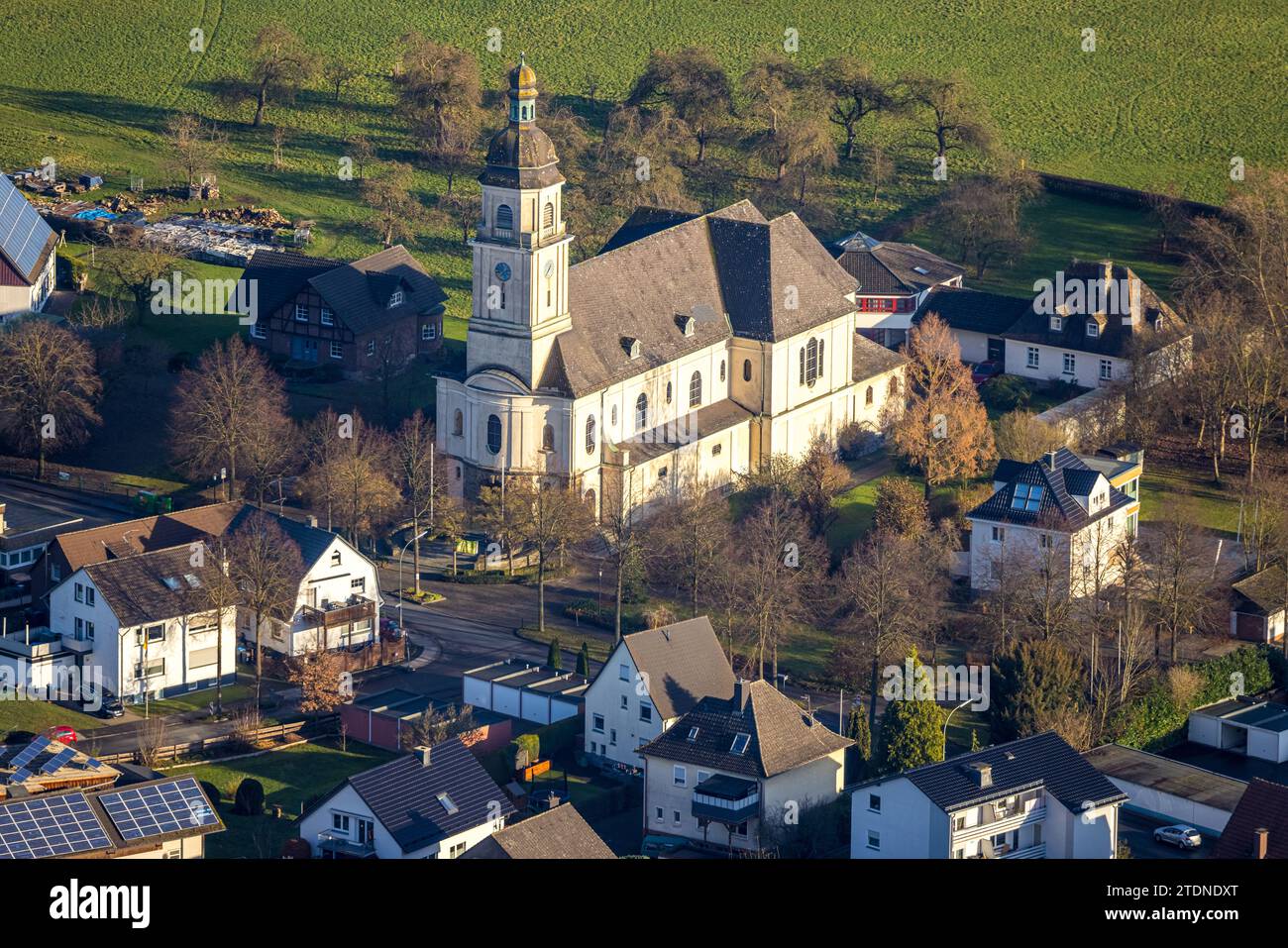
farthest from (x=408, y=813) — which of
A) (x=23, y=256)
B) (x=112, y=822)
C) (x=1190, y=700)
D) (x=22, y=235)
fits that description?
(x=22, y=235)

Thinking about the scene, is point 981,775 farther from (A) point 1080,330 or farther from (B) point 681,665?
(A) point 1080,330

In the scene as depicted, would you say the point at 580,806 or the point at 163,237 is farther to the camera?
the point at 163,237

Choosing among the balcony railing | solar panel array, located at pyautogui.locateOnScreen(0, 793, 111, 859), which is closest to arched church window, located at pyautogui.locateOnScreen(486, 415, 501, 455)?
the balcony railing

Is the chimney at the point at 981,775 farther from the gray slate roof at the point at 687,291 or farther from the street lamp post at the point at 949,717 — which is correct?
the gray slate roof at the point at 687,291

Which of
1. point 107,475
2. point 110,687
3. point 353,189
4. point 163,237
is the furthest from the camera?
point 353,189

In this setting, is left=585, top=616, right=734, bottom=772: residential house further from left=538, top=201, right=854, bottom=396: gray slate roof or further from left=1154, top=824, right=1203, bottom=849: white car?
left=538, top=201, right=854, bottom=396: gray slate roof

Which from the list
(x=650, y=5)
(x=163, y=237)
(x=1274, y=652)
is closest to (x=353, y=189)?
(x=163, y=237)

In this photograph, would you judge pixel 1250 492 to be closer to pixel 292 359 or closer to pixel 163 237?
pixel 292 359
